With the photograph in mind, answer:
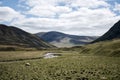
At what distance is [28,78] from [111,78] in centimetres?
1394

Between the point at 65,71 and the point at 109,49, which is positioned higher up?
the point at 109,49

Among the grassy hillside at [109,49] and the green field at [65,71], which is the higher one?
the grassy hillside at [109,49]

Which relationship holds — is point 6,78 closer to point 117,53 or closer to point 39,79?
point 39,79

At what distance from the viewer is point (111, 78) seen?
108 ft

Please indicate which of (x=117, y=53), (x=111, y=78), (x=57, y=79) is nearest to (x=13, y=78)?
(x=57, y=79)

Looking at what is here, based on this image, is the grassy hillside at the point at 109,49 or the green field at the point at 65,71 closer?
the green field at the point at 65,71

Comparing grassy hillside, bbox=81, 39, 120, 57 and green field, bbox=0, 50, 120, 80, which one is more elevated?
grassy hillside, bbox=81, 39, 120, 57

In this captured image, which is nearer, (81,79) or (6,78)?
(81,79)

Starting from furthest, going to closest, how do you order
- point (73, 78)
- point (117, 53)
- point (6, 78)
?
1. point (117, 53)
2. point (6, 78)
3. point (73, 78)

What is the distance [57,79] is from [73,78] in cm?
266

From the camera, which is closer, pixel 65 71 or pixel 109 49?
pixel 65 71

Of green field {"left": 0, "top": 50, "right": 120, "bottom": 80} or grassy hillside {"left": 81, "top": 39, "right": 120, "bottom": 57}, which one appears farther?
grassy hillside {"left": 81, "top": 39, "right": 120, "bottom": 57}

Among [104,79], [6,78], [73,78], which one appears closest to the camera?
[104,79]

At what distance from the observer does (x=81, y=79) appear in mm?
33469
